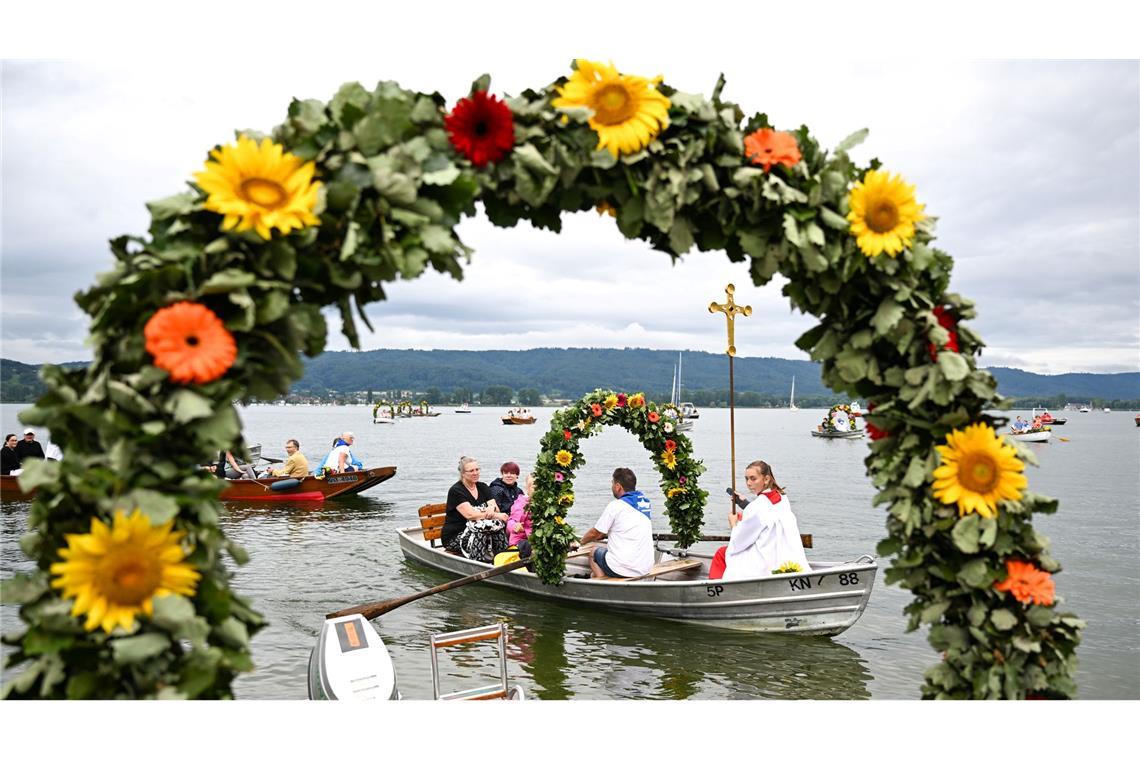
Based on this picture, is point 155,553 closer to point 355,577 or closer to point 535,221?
point 535,221

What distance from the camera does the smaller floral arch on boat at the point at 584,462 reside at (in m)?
10.3

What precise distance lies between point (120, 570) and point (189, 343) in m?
0.74

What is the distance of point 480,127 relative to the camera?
3.11 metres

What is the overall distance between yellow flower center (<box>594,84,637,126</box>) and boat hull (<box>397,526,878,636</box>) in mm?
7137

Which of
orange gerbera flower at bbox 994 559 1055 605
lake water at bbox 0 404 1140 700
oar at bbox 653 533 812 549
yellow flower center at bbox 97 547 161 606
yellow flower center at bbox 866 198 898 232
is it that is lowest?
lake water at bbox 0 404 1140 700

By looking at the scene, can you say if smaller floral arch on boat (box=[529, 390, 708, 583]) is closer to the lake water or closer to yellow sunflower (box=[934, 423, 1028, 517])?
the lake water

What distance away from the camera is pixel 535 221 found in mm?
3359

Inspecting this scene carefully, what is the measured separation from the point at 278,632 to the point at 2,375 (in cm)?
701

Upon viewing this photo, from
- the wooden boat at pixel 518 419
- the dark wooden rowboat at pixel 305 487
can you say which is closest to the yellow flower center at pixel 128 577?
the dark wooden rowboat at pixel 305 487

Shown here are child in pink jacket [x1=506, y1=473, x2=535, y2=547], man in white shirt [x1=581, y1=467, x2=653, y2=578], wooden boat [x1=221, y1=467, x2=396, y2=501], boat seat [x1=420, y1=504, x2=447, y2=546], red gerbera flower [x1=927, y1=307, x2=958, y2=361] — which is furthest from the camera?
wooden boat [x1=221, y1=467, x2=396, y2=501]

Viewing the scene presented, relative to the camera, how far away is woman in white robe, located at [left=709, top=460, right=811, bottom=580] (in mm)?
8430

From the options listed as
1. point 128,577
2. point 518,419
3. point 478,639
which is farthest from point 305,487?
point 518,419

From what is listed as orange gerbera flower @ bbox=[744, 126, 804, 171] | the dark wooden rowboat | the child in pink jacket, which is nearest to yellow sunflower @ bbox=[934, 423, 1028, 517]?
orange gerbera flower @ bbox=[744, 126, 804, 171]

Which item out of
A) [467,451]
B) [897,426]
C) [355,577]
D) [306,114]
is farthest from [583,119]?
[467,451]
